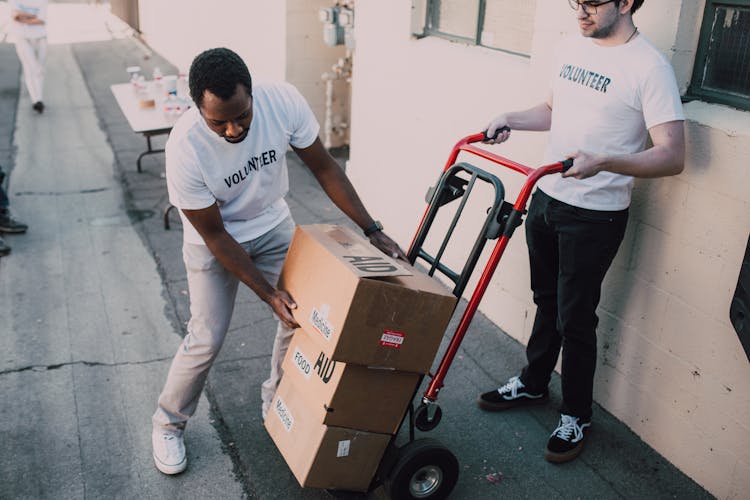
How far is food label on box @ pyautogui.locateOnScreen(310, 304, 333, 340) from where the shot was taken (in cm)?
256

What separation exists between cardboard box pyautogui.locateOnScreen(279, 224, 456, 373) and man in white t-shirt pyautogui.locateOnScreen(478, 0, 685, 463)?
0.69 m

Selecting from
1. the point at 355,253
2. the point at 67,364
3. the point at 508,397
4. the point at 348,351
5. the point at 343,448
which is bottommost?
the point at 67,364

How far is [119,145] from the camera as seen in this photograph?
8359 mm

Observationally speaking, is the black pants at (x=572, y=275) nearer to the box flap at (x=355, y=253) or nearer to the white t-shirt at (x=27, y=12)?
the box flap at (x=355, y=253)

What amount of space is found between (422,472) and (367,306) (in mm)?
939

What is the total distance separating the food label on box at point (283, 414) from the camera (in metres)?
2.94

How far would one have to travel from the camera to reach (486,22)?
464 centimetres

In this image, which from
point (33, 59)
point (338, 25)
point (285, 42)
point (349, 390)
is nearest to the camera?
point (349, 390)

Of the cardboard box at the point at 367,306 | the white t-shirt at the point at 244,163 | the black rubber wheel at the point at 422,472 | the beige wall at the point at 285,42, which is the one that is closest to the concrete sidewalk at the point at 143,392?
the black rubber wheel at the point at 422,472

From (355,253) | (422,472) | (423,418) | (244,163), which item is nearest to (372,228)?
(355,253)

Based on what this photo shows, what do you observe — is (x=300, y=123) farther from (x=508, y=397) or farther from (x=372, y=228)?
(x=508, y=397)

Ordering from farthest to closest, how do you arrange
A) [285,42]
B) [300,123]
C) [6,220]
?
1. [285,42]
2. [6,220]
3. [300,123]

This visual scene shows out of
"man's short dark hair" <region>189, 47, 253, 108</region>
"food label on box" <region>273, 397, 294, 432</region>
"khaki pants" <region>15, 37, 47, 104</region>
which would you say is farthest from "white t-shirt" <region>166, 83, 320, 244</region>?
"khaki pants" <region>15, 37, 47, 104</region>

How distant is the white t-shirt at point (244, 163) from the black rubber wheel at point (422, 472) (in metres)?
1.14
